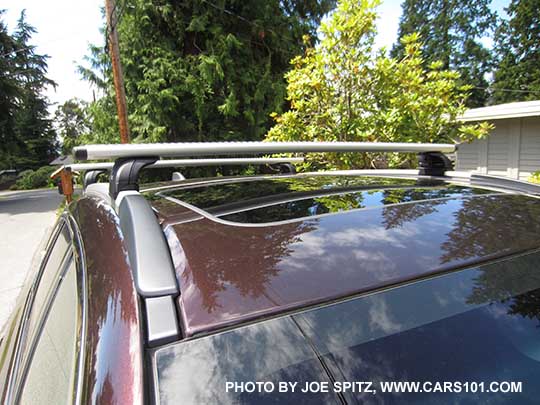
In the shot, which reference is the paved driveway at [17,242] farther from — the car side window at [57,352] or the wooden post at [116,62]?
the wooden post at [116,62]

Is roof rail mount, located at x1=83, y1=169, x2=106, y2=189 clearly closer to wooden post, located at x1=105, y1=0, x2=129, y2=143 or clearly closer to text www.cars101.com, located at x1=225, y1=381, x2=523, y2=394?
text www.cars101.com, located at x1=225, y1=381, x2=523, y2=394

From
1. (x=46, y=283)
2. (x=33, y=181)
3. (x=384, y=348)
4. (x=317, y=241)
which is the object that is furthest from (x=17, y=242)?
(x=33, y=181)

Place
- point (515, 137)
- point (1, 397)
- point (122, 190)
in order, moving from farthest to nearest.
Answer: point (515, 137)
point (122, 190)
point (1, 397)

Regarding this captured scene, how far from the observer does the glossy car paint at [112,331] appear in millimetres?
564

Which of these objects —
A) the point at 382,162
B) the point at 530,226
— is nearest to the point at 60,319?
the point at 530,226

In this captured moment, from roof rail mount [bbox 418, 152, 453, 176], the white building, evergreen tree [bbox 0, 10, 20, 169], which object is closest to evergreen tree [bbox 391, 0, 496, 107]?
the white building

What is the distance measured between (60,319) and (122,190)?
16.9 inches

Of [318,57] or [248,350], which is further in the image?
[318,57]

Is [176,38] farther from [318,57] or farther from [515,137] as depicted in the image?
[515,137]

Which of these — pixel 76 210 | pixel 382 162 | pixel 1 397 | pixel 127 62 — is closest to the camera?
Answer: pixel 1 397

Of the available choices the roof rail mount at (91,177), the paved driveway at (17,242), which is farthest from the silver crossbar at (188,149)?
the paved driveway at (17,242)

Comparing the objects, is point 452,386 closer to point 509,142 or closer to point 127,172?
point 127,172

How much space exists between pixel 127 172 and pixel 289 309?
754 millimetres

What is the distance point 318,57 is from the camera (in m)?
4.54
